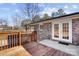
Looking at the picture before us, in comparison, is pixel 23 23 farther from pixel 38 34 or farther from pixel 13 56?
pixel 13 56

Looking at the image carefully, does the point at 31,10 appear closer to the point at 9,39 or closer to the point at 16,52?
the point at 9,39

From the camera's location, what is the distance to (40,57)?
11.2ft

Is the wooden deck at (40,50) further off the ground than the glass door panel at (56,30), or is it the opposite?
the glass door panel at (56,30)

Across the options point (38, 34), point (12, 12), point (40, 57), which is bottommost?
point (40, 57)

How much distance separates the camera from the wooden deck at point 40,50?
11.3ft

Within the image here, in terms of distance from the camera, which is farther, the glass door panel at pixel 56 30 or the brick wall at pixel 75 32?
the glass door panel at pixel 56 30

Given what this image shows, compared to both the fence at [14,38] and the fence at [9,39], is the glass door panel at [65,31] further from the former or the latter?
the fence at [9,39]

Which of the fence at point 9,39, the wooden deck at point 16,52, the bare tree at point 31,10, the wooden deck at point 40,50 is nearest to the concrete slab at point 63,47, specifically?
the wooden deck at point 40,50

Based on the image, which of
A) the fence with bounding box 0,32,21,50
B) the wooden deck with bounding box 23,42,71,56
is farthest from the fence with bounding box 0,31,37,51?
the wooden deck with bounding box 23,42,71,56

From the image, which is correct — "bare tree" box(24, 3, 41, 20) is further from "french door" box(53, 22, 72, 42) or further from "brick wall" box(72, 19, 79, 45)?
"brick wall" box(72, 19, 79, 45)

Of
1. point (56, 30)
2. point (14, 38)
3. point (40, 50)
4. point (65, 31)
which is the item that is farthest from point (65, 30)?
point (14, 38)

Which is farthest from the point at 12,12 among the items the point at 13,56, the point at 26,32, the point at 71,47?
the point at 71,47

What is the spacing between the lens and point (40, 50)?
3492mm

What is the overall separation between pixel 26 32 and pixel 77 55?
4.27ft
